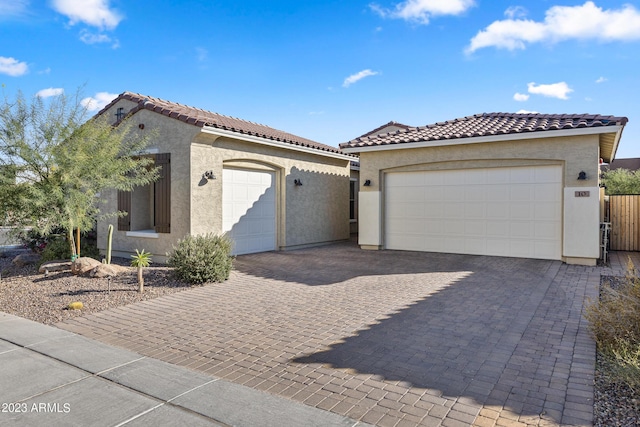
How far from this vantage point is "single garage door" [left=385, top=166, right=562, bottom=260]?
1205cm

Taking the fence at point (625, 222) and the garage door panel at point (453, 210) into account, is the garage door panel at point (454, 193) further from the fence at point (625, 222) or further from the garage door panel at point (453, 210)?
the fence at point (625, 222)

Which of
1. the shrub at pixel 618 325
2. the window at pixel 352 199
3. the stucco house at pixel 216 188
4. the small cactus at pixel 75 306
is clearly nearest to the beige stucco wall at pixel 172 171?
the stucco house at pixel 216 188

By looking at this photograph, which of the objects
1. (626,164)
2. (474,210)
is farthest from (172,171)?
(626,164)

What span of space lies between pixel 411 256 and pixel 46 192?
10010 millimetres

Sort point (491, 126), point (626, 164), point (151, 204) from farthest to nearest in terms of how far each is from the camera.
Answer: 1. point (626, 164)
2. point (151, 204)
3. point (491, 126)

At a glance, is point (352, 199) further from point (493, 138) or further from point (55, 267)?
point (55, 267)

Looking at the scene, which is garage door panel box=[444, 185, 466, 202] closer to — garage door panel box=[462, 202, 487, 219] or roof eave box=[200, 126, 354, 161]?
garage door panel box=[462, 202, 487, 219]

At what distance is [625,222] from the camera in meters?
14.7

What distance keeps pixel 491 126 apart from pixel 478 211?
2712 mm

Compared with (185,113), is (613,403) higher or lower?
lower

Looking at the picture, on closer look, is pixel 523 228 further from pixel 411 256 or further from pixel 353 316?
pixel 353 316

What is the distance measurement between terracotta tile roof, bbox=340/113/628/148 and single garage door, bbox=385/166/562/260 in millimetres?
1168

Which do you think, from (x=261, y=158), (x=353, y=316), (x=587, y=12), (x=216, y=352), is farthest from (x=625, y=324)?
(x=261, y=158)

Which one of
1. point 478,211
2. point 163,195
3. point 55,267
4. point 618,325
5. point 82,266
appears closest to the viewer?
point 618,325
